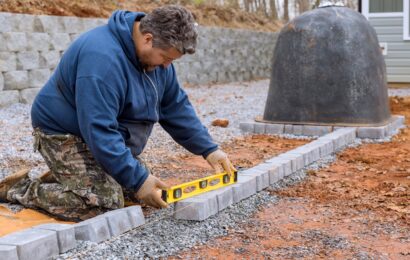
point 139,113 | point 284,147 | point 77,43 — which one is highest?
point 77,43

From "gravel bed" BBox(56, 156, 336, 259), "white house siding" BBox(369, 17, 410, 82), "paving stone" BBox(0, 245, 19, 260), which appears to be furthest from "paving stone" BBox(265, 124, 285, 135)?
"white house siding" BBox(369, 17, 410, 82)

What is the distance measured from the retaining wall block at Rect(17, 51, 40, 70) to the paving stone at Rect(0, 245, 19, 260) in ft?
24.1

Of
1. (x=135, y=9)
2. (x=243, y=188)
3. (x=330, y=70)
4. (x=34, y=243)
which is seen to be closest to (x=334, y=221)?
(x=243, y=188)

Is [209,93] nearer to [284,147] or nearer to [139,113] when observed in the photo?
[284,147]

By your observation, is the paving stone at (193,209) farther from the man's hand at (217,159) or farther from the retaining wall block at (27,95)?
the retaining wall block at (27,95)

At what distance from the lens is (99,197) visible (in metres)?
3.51

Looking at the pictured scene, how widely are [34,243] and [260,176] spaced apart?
6.77 ft

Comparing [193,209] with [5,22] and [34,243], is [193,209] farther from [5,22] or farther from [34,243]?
[5,22]

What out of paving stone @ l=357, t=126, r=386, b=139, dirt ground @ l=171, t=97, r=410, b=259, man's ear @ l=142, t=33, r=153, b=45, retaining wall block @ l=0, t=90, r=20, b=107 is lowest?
dirt ground @ l=171, t=97, r=410, b=259

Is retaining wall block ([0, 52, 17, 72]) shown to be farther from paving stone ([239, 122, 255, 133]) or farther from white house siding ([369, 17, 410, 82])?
white house siding ([369, 17, 410, 82])

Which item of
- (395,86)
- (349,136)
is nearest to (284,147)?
(349,136)

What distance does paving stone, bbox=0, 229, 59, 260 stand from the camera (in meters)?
2.69

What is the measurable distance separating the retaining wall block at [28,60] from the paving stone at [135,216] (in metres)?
6.80

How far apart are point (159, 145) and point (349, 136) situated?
2.15 meters
